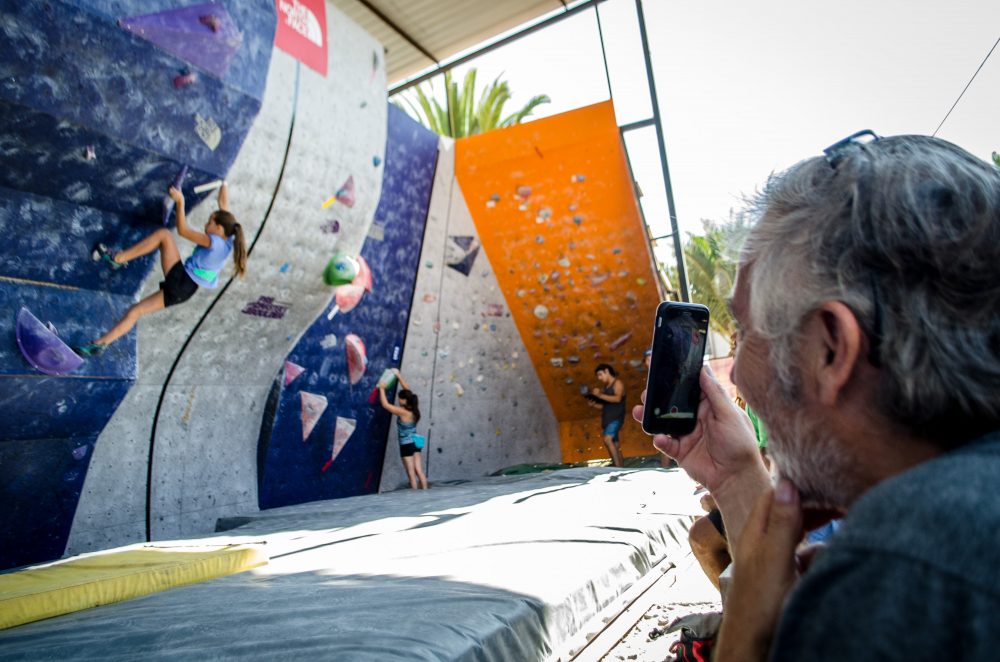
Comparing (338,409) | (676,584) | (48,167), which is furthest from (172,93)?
(676,584)

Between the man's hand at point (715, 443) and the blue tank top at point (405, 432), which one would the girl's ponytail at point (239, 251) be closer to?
the blue tank top at point (405, 432)

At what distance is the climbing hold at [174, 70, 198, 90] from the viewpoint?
385cm

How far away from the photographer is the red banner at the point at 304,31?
178 inches

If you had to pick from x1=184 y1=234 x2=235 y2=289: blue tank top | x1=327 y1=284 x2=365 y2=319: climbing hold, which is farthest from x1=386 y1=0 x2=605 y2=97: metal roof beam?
x1=184 y1=234 x2=235 y2=289: blue tank top

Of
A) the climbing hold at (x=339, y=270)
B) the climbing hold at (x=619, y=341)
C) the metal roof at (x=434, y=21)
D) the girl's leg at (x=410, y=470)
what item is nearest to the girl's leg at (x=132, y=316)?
the climbing hold at (x=339, y=270)

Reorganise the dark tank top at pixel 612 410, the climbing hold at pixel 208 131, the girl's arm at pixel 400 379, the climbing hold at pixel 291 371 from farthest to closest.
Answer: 1. the dark tank top at pixel 612 410
2. the girl's arm at pixel 400 379
3. the climbing hold at pixel 291 371
4. the climbing hold at pixel 208 131

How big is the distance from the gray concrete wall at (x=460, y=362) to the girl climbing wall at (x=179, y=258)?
95.0 inches

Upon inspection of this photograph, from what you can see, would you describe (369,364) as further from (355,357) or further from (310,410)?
(310,410)

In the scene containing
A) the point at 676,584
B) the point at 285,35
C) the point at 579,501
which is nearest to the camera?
the point at 676,584

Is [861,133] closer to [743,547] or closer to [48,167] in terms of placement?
[743,547]

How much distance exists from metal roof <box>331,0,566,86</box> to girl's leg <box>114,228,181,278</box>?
7.85 feet

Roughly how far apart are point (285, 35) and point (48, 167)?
181cm

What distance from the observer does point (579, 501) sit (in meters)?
3.83

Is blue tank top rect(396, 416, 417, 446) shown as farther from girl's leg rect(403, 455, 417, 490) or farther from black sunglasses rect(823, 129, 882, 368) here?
black sunglasses rect(823, 129, 882, 368)
